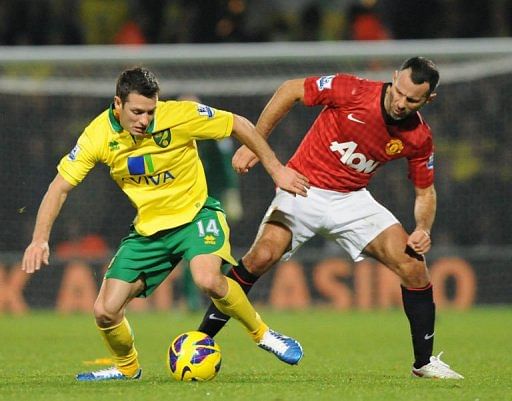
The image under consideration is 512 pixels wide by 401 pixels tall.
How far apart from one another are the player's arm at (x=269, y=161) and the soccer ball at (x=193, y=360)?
0.95m

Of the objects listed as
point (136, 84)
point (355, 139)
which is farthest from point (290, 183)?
point (136, 84)

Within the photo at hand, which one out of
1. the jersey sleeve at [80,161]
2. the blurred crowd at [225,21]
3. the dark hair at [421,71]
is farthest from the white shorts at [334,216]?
the blurred crowd at [225,21]

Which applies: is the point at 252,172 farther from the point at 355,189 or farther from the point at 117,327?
the point at 117,327

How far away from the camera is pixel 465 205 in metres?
13.2

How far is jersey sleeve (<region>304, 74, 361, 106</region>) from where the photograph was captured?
23.0ft

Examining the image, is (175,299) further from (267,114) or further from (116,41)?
(267,114)

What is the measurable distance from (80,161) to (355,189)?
5.64 ft

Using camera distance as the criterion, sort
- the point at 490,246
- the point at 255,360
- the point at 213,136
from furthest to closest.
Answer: the point at 490,246 < the point at 255,360 < the point at 213,136

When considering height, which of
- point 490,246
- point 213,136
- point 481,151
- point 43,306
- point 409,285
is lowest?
point 43,306

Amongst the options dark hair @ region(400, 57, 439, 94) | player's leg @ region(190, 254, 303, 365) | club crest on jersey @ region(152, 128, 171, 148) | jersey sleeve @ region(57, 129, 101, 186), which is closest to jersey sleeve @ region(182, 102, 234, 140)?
club crest on jersey @ region(152, 128, 171, 148)

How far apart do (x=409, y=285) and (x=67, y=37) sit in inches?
356

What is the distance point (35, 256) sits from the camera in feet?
19.4

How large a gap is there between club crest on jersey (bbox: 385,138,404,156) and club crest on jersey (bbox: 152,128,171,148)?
4.22 ft

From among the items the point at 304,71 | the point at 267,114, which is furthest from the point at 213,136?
the point at 304,71
